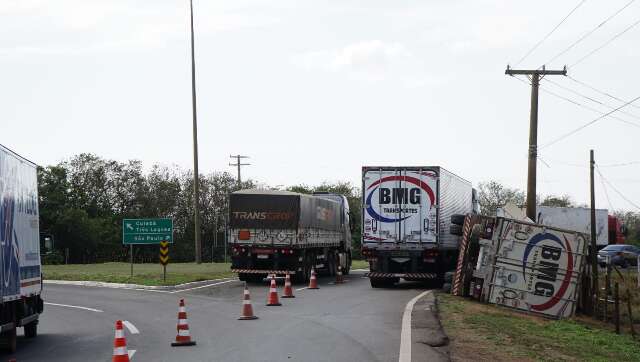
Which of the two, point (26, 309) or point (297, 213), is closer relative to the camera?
point (26, 309)

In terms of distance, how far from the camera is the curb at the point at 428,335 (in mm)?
12711

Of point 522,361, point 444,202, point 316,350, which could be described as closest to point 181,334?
point 316,350

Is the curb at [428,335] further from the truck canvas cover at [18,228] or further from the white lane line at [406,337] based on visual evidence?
the truck canvas cover at [18,228]

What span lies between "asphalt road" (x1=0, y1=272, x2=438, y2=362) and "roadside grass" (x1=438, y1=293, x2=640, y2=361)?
43.8 inches

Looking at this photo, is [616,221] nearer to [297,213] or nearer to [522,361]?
[297,213]

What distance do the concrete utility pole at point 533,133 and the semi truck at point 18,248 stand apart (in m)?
24.4

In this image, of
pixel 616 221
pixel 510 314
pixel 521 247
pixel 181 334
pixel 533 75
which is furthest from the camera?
pixel 616 221

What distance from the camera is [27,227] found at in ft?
51.0

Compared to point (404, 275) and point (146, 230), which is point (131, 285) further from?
point (404, 275)

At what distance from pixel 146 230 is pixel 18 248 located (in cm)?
1964

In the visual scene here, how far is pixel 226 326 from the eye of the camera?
57.9ft

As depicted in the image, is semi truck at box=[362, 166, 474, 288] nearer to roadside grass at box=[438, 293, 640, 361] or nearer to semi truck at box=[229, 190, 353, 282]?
semi truck at box=[229, 190, 353, 282]

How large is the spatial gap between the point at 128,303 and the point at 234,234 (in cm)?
856

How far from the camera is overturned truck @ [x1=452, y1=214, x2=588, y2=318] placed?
2464 cm
